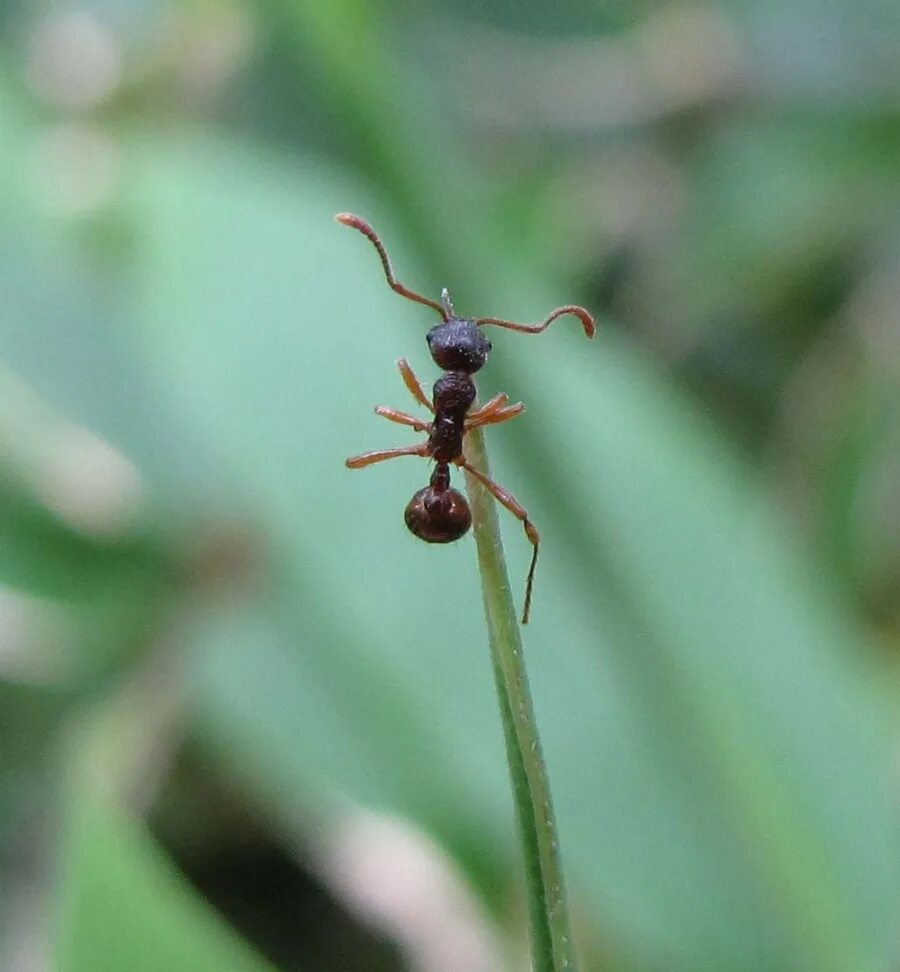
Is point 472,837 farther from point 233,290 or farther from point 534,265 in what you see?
point 534,265

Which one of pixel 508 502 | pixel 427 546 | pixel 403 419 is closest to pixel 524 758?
pixel 508 502

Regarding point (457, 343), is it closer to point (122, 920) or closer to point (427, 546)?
point (122, 920)

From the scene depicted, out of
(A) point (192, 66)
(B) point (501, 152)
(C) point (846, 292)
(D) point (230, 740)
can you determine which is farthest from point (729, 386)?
(A) point (192, 66)

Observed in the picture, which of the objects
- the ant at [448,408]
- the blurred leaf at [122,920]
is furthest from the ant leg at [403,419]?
the blurred leaf at [122,920]

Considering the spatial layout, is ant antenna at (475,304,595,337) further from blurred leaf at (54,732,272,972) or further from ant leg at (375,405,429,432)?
blurred leaf at (54,732,272,972)

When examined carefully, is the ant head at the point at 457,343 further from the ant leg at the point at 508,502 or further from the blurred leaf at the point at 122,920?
the blurred leaf at the point at 122,920

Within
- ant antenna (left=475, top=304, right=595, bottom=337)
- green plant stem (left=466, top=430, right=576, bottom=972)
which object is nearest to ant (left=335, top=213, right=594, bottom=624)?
ant antenna (left=475, top=304, right=595, bottom=337)

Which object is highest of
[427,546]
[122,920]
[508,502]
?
[427,546]

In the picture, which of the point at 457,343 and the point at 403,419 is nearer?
the point at 457,343
